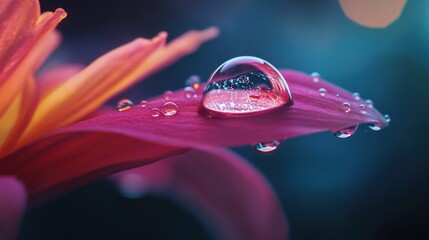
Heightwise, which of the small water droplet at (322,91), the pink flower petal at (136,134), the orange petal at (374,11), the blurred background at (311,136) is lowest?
the pink flower petal at (136,134)

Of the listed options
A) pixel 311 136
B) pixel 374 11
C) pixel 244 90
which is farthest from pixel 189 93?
pixel 374 11

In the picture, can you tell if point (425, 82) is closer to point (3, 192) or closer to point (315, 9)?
point (315, 9)

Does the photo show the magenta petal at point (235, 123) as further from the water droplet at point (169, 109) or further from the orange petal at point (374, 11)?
the orange petal at point (374, 11)

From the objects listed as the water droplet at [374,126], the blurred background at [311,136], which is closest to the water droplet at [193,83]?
the water droplet at [374,126]

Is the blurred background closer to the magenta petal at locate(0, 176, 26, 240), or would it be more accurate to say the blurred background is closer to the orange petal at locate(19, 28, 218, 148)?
the orange petal at locate(19, 28, 218, 148)

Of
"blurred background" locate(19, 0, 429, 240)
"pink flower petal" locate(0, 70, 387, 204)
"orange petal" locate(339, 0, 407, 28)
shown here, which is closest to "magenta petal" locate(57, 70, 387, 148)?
"pink flower petal" locate(0, 70, 387, 204)

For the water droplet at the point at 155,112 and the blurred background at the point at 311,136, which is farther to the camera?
the blurred background at the point at 311,136
